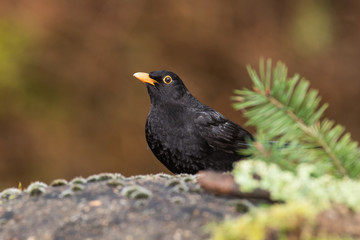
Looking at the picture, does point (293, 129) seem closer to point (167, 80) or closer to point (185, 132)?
point (185, 132)

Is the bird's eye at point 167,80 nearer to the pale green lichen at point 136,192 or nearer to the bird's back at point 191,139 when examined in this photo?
the bird's back at point 191,139

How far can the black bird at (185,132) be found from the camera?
4.27 meters

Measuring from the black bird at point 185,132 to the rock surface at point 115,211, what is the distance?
1718 millimetres

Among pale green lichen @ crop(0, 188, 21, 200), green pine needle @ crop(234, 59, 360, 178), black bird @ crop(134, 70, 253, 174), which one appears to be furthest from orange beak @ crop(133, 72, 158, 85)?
green pine needle @ crop(234, 59, 360, 178)

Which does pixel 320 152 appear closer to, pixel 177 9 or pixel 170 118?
pixel 170 118

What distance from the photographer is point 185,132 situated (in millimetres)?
4359

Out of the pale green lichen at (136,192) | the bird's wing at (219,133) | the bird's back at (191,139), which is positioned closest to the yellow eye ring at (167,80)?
the bird's back at (191,139)

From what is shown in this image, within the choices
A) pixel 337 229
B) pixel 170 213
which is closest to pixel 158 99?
pixel 170 213

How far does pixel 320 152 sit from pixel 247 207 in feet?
1.14

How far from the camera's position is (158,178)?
2.76 meters

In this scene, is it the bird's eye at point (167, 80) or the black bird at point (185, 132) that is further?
the bird's eye at point (167, 80)

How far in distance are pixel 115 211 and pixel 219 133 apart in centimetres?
242

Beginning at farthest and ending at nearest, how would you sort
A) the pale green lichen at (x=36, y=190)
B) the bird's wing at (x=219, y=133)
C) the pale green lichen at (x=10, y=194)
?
the bird's wing at (x=219, y=133) < the pale green lichen at (x=10, y=194) < the pale green lichen at (x=36, y=190)

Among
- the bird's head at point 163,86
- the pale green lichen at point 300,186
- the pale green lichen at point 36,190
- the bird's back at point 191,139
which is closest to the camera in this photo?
the pale green lichen at point 300,186
